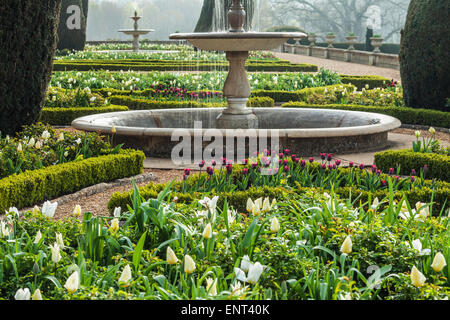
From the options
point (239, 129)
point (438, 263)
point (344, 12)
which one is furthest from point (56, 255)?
point (344, 12)

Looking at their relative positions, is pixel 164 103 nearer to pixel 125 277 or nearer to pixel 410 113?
pixel 410 113

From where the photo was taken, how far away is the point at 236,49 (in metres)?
7.52

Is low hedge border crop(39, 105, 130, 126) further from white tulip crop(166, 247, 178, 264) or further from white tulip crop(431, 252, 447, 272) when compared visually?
white tulip crop(431, 252, 447, 272)

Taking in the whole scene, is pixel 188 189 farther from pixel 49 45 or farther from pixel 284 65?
pixel 284 65

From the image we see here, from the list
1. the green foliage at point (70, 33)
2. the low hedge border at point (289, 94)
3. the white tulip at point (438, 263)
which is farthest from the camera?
the green foliage at point (70, 33)

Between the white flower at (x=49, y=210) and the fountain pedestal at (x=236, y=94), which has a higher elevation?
the fountain pedestal at (x=236, y=94)

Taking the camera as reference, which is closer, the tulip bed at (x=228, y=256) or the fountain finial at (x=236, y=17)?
the tulip bed at (x=228, y=256)

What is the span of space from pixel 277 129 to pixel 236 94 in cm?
A: 98

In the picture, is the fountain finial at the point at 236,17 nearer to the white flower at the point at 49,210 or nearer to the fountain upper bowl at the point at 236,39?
the fountain upper bowl at the point at 236,39

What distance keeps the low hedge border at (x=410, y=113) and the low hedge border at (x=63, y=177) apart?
472 centimetres

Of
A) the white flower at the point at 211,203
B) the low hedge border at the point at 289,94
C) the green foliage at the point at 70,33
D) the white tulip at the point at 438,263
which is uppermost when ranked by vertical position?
the green foliage at the point at 70,33

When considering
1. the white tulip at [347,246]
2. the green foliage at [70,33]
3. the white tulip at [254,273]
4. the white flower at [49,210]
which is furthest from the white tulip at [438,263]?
the green foliage at [70,33]

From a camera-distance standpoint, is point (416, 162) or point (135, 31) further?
point (135, 31)

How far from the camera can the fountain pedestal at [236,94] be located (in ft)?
26.5
